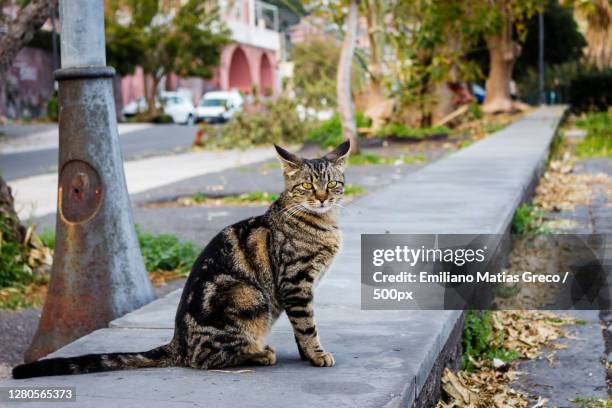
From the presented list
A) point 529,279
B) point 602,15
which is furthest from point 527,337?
point 602,15

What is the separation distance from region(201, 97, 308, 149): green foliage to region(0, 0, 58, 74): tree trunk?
54.5 ft

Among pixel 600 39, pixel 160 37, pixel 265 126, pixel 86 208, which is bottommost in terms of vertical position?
pixel 265 126

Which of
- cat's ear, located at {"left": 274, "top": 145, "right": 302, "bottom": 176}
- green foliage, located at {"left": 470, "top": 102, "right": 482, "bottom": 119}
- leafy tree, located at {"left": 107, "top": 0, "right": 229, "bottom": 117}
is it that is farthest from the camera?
leafy tree, located at {"left": 107, "top": 0, "right": 229, "bottom": 117}

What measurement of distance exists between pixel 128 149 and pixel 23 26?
18.6 metres

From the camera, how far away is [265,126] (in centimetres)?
2492

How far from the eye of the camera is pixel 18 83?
140 ft

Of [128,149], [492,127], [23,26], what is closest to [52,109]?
[128,149]

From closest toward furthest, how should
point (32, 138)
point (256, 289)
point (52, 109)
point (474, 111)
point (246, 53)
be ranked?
point (256, 289), point (474, 111), point (32, 138), point (52, 109), point (246, 53)

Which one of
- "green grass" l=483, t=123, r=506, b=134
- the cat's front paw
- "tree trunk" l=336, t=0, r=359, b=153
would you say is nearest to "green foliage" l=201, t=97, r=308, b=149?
"green grass" l=483, t=123, r=506, b=134

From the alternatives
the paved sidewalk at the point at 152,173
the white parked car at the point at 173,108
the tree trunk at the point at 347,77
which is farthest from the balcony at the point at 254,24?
the tree trunk at the point at 347,77

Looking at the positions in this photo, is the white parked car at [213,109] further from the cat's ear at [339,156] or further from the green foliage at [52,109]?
the cat's ear at [339,156]

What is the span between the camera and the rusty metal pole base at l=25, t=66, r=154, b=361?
18.0 feet

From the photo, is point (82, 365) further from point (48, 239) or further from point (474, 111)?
point (474, 111)

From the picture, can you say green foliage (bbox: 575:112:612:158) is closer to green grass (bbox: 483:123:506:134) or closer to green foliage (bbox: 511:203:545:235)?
green grass (bbox: 483:123:506:134)
